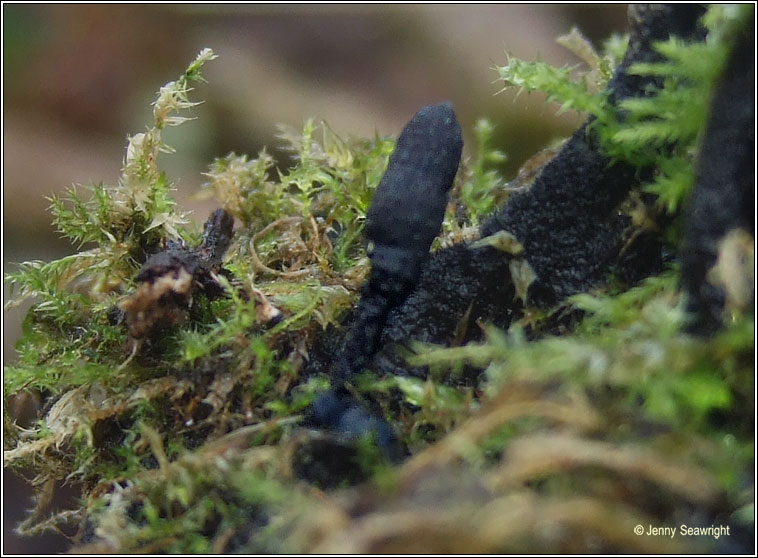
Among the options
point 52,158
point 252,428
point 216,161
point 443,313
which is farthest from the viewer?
point 52,158

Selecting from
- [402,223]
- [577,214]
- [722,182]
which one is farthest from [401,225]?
[722,182]

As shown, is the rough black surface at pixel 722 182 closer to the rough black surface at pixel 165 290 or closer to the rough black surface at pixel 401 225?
the rough black surface at pixel 401 225

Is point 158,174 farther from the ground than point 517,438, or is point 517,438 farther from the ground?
point 158,174

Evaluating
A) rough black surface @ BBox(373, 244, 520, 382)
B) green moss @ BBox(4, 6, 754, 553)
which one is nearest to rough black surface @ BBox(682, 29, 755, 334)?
green moss @ BBox(4, 6, 754, 553)

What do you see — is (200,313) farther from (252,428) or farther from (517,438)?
(517,438)

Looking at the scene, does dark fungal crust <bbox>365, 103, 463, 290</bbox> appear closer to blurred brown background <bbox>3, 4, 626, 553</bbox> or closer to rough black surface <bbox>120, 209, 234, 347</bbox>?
rough black surface <bbox>120, 209, 234, 347</bbox>

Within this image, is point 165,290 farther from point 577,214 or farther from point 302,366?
point 577,214

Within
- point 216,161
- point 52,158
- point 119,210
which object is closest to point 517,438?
point 119,210
